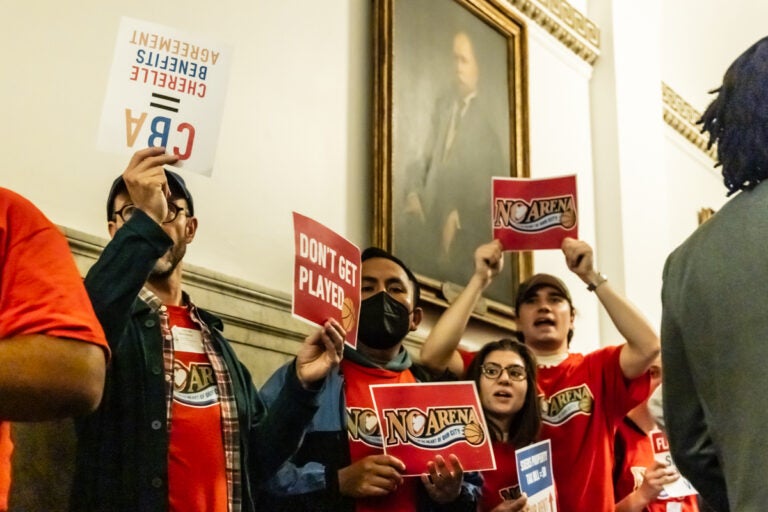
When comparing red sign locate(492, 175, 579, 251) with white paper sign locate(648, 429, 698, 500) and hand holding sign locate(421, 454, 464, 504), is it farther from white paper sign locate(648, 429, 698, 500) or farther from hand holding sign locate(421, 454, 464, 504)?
hand holding sign locate(421, 454, 464, 504)

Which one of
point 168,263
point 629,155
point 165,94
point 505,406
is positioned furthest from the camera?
point 629,155

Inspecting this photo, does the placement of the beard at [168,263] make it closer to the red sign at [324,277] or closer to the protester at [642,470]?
the red sign at [324,277]

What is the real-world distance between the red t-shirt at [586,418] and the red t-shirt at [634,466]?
0.16m

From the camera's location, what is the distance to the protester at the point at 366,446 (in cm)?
228

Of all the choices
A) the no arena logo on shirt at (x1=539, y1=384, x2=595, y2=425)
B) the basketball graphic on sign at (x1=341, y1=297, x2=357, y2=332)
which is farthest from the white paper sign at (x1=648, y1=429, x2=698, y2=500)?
the basketball graphic on sign at (x1=341, y1=297, x2=357, y2=332)

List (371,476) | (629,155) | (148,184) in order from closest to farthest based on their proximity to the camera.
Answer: (148,184)
(371,476)
(629,155)

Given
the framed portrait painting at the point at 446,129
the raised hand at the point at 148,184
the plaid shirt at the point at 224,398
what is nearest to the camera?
the raised hand at the point at 148,184

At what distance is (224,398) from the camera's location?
2.07m

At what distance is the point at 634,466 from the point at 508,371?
71 cm

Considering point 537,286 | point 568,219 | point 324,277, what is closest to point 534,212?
point 568,219

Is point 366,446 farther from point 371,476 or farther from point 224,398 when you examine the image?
point 224,398

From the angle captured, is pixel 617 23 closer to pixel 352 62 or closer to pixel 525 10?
pixel 525 10

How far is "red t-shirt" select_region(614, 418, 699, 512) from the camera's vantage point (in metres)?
3.15

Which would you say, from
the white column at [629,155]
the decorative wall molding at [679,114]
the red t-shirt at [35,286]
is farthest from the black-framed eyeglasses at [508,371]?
the decorative wall molding at [679,114]
